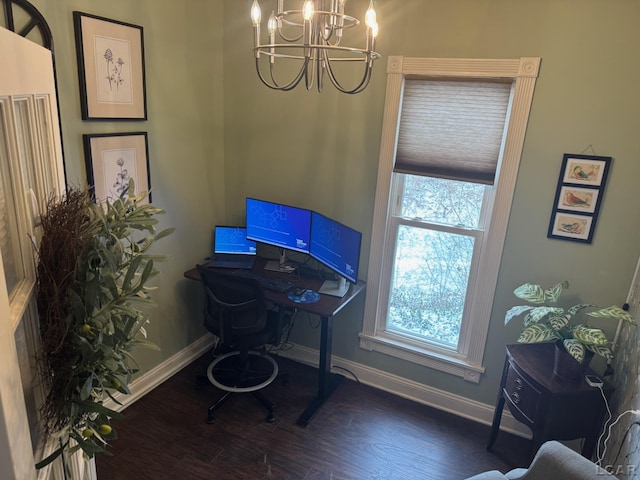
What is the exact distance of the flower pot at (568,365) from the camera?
2146 mm

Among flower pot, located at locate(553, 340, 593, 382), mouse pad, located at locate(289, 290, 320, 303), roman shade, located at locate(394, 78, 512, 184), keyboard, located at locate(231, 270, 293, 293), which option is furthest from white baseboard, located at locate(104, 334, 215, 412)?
flower pot, located at locate(553, 340, 593, 382)

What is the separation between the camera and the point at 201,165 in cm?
308

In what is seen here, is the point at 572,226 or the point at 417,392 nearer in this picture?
the point at 572,226

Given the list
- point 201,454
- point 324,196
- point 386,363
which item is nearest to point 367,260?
point 324,196

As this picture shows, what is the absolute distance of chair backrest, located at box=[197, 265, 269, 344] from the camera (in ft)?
8.23

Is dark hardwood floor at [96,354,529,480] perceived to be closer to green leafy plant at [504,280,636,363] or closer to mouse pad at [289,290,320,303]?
mouse pad at [289,290,320,303]

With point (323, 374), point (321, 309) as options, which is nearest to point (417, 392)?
point (323, 374)

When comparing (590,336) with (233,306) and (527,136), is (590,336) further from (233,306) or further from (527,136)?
(233,306)

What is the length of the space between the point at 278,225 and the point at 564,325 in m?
1.80

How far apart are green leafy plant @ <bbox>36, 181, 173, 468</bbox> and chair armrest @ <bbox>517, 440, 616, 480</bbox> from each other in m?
1.57

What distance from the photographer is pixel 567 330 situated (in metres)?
2.19

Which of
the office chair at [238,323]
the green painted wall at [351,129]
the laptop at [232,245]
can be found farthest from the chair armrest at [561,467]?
the laptop at [232,245]

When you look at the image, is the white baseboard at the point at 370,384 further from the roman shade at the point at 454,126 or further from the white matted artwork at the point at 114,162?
the roman shade at the point at 454,126

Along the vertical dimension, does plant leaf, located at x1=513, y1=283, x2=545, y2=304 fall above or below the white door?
below
